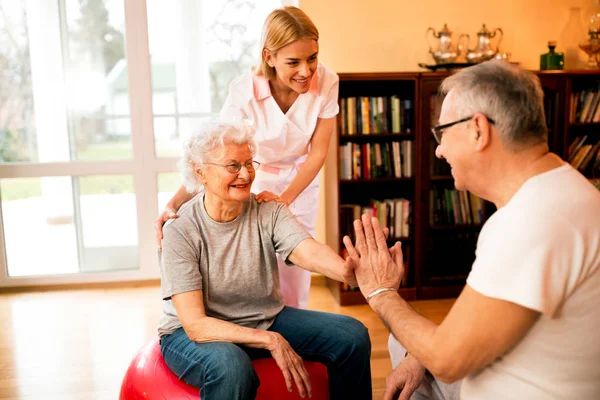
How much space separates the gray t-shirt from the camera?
1784 millimetres

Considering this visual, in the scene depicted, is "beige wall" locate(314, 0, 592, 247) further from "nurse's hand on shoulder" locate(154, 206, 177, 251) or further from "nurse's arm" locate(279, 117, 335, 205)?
"nurse's hand on shoulder" locate(154, 206, 177, 251)

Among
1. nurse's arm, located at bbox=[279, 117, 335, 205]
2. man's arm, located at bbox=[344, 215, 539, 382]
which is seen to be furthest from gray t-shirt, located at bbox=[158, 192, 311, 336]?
man's arm, located at bbox=[344, 215, 539, 382]

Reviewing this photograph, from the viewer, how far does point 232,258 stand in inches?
71.7

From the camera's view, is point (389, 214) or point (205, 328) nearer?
point (205, 328)

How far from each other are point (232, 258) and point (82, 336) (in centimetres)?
182

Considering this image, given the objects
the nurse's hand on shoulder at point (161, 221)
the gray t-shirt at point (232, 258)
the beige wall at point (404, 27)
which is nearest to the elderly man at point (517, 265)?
the gray t-shirt at point (232, 258)

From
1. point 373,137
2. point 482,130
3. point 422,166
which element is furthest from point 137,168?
point 482,130

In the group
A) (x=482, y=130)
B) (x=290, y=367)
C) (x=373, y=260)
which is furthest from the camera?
(x=290, y=367)

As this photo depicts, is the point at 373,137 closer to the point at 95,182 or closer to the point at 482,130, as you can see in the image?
the point at 95,182

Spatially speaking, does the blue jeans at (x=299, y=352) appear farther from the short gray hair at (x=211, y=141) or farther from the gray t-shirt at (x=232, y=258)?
the short gray hair at (x=211, y=141)

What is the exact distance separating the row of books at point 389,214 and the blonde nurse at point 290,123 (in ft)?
3.67

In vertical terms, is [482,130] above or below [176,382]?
above

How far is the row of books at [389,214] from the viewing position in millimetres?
3650

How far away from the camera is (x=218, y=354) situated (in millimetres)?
1601
